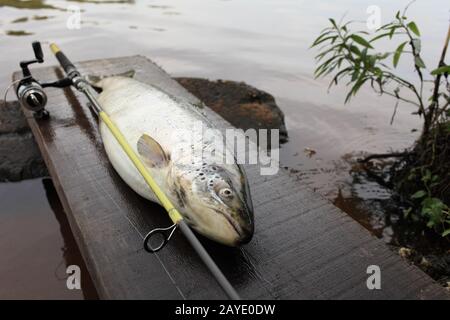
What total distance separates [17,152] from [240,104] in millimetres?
2773

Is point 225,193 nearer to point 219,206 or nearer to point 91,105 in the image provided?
point 219,206

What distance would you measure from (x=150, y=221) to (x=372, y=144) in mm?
3852

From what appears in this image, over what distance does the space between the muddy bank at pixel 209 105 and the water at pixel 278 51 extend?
20.6 inches

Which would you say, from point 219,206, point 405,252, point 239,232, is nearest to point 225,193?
point 219,206

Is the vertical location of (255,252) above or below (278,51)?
below

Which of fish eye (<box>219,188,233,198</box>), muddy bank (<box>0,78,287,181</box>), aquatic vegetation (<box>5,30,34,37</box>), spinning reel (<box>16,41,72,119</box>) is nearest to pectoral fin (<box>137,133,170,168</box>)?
fish eye (<box>219,188,233,198</box>)

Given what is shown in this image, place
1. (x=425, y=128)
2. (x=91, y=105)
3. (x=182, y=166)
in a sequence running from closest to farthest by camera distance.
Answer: (x=182, y=166) → (x=91, y=105) → (x=425, y=128)

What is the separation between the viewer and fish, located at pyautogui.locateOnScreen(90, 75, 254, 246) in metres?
1.81

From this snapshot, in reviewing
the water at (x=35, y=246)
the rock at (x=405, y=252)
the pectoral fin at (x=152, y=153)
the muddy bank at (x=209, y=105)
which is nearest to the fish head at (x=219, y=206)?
the pectoral fin at (x=152, y=153)

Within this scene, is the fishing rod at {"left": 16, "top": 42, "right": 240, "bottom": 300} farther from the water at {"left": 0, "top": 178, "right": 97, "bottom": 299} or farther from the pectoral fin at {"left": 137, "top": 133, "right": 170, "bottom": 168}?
the water at {"left": 0, "top": 178, "right": 97, "bottom": 299}

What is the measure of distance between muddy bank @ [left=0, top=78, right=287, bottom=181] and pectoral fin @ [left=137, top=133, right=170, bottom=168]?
2.23 m

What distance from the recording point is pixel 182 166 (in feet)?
6.81

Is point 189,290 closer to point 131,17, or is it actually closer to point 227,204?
point 227,204

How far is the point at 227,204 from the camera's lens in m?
1.82
